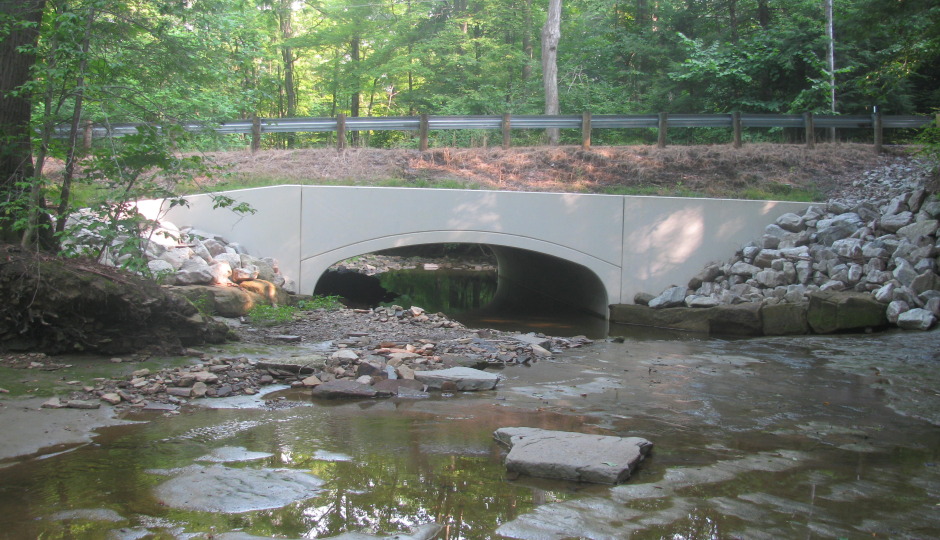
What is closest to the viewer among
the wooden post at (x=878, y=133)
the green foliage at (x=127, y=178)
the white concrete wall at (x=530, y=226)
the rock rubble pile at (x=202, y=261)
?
the green foliage at (x=127, y=178)

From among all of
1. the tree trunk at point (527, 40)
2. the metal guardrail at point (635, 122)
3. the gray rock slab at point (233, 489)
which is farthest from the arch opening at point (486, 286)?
the gray rock slab at point (233, 489)

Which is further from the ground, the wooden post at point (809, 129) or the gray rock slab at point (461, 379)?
the wooden post at point (809, 129)

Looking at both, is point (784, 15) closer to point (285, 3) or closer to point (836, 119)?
point (836, 119)

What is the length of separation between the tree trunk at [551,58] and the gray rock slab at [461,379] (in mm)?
11496

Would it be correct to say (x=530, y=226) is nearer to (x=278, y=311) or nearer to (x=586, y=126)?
(x=586, y=126)

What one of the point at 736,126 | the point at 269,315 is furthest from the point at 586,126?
the point at 269,315

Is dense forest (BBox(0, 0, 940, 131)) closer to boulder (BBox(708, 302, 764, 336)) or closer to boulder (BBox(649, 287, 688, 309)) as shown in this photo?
boulder (BBox(708, 302, 764, 336))

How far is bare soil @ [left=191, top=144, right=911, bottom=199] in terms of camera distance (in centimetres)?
1498

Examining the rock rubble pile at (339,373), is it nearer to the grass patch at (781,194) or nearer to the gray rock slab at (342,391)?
the gray rock slab at (342,391)

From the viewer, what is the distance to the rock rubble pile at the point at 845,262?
35.6 ft

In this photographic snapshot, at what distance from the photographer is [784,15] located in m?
19.5

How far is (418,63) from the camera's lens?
22688mm

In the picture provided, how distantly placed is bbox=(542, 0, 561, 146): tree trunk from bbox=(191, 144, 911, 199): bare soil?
1946 mm

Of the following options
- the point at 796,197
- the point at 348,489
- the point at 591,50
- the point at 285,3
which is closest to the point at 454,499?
the point at 348,489
